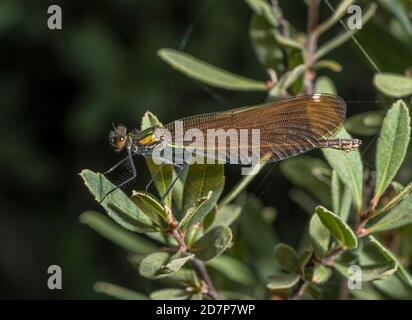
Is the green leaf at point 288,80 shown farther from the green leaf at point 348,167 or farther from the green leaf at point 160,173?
the green leaf at point 160,173

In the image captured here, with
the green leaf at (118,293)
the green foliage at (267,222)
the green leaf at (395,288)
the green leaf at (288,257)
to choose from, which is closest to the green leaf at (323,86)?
the green foliage at (267,222)

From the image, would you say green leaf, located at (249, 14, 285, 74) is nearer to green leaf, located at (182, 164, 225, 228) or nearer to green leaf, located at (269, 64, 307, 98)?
green leaf, located at (269, 64, 307, 98)

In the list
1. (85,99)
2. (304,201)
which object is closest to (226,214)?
(304,201)

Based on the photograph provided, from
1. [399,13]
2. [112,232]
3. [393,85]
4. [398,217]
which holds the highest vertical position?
[399,13]

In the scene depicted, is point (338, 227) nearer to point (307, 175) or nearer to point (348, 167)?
point (348, 167)

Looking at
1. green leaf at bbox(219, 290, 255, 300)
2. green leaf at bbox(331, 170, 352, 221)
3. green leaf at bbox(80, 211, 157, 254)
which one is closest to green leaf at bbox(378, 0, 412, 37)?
green leaf at bbox(331, 170, 352, 221)

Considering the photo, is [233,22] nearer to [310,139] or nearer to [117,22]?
[117,22]
